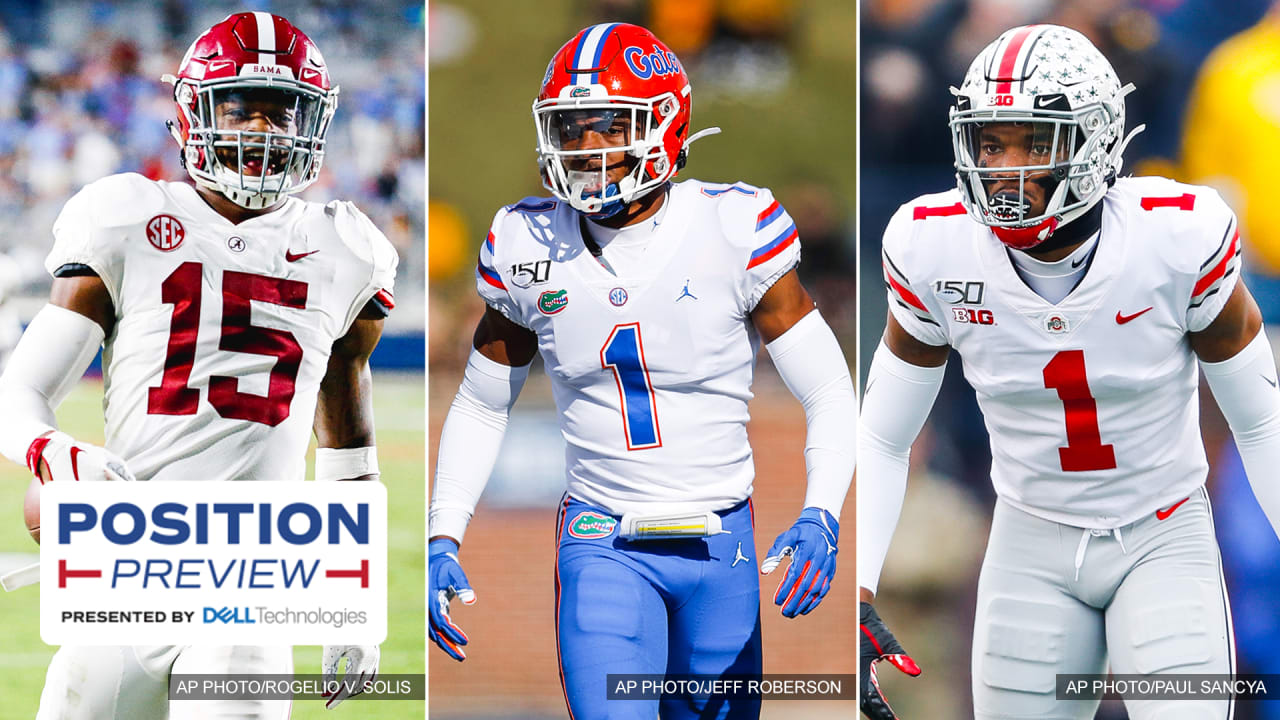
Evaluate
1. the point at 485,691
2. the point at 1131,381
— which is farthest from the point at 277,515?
the point at 1131,381

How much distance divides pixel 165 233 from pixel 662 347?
1106 mm

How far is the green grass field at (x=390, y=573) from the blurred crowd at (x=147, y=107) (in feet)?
0.79

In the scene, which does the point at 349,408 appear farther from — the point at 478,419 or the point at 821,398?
the point at 821,398

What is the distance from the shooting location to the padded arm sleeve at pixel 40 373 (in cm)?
304

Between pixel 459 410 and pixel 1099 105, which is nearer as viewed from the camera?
pixel 1099 105

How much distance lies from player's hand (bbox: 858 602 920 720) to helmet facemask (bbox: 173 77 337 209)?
5.12ft

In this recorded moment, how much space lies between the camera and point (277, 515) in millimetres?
3271

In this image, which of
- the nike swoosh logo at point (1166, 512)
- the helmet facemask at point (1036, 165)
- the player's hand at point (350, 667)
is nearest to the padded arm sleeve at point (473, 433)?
the player's hand at point (350, 667)

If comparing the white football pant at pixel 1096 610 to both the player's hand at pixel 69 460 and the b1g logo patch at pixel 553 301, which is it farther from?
the player's hand at pixel 69 460

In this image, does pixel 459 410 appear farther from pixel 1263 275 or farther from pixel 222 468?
pixel 1263 275

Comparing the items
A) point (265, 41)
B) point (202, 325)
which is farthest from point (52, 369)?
point (265, 41)

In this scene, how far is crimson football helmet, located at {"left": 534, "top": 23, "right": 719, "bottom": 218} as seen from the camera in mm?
2980

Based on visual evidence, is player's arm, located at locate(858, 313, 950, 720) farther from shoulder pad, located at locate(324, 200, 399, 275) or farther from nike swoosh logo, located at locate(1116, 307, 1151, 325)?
shoulder pad, located at locate(324, 200, 399, 275)

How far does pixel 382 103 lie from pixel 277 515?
116 centimetres
